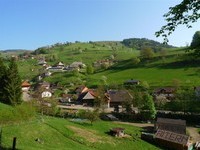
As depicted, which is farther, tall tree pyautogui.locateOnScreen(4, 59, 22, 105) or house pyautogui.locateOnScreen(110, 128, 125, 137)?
tall tree pyautogui.locateOnScreen(4, 59, 22, 105)

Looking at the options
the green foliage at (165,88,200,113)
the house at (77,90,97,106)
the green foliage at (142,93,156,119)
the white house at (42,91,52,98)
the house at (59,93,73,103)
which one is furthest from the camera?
the white house at (42,91,52,98)

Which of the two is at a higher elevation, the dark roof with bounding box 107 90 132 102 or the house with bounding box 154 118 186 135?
the dark roof with bounding box 107 90 132 102

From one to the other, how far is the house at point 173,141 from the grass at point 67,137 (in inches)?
121

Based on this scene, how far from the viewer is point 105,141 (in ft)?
163

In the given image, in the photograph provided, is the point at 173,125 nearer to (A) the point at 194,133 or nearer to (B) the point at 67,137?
(A) the point at 194,133

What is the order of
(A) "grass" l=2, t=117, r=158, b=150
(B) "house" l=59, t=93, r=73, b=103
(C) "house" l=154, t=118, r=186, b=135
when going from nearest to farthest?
(A) "grass" l=2, t=117, r=158, b=150, (C) "house" l=154, t=118, r=186, b=135, (B) "house" l=59, t=93, r=73, b=103

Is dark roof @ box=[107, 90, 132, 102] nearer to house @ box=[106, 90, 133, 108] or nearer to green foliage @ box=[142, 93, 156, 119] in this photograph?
house @ box=[106, 90, 133, 108]

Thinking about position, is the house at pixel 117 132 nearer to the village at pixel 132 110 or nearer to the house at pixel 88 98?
the village at pixel 132 110

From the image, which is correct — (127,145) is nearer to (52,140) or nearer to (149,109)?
(52,140)

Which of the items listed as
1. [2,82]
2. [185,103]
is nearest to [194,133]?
[185,103]

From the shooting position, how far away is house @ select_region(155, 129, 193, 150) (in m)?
52.4

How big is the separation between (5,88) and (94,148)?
2180 centimetres

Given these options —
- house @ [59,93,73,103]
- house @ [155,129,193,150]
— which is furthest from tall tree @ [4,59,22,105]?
house @ [59,93,73,103]

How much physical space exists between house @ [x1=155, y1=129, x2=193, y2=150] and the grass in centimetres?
309
